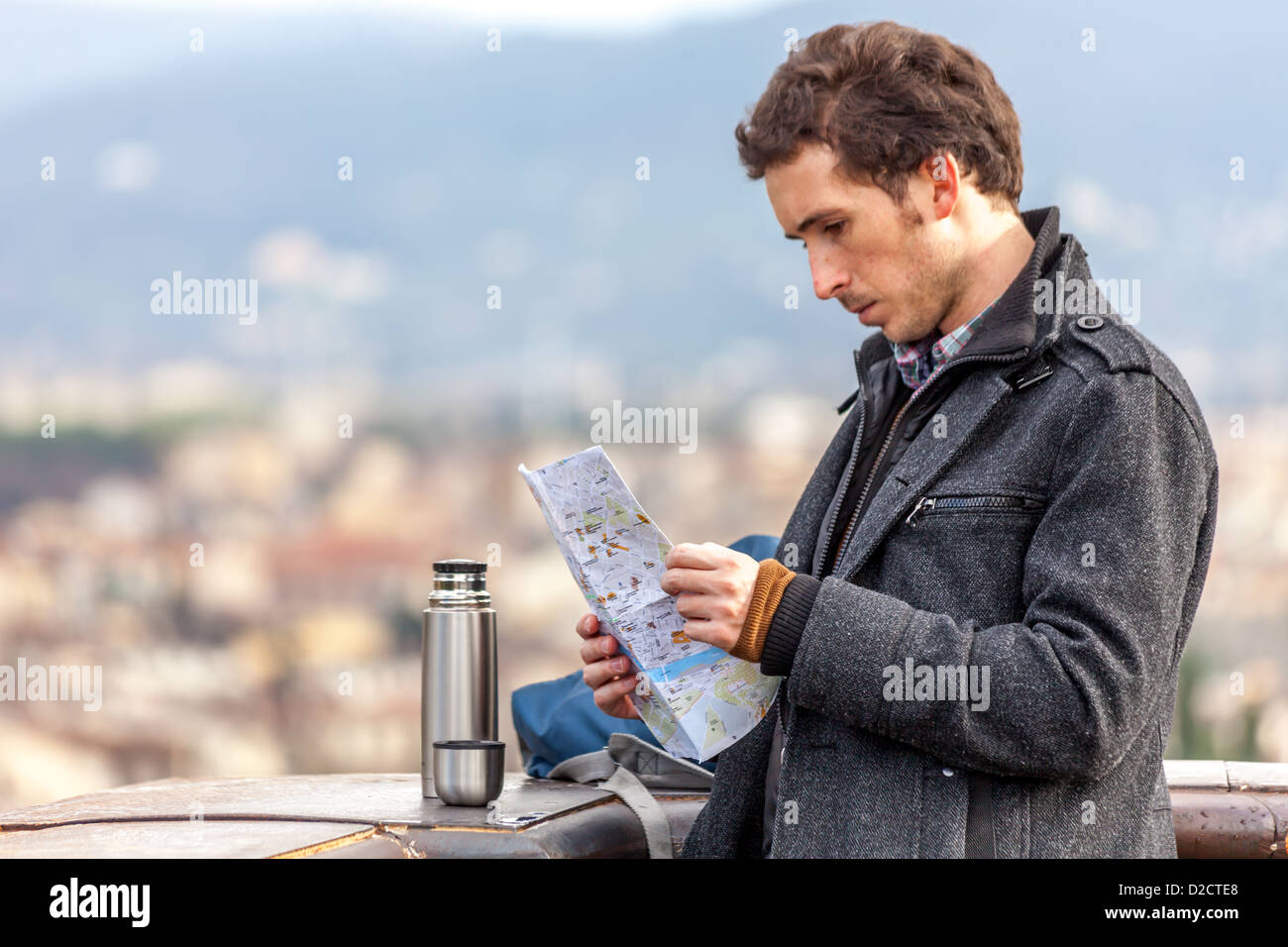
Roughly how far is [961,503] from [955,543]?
0.14ft

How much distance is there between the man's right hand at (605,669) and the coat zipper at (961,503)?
42cm

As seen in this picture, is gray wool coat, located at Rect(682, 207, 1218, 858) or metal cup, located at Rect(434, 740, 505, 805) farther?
metal cup, located at Rect(434, 740, 505, 805)

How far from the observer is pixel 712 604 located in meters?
1.39

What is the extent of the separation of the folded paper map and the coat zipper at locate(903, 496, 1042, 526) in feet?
0.89

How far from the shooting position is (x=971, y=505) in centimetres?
138

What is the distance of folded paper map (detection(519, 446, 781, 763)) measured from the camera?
152 centimetres

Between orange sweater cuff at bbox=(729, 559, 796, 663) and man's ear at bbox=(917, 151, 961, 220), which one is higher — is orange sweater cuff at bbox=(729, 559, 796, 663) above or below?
below

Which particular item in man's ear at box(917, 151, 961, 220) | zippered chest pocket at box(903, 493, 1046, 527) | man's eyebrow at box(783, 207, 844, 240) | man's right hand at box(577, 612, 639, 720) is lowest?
man's right hand at box(577, 612, 639, 720)

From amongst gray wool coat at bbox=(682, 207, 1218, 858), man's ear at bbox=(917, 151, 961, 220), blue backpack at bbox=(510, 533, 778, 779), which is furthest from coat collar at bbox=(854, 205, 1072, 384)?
blue backpack at bbox=(510, 533, 778, 779)

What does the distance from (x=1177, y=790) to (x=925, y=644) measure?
28.6 inches

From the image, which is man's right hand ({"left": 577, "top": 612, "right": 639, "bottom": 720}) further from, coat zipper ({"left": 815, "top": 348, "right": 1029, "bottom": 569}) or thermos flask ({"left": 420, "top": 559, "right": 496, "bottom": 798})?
coat zipper ({"left": 815, "top": 348, "right": 1029, "bottom": 569})

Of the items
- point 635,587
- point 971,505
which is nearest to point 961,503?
point 971,505

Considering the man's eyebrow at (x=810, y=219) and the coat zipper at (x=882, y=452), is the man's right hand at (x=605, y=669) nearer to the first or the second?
the coat zipper at (x=882, y=452)

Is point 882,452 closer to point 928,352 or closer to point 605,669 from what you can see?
point 928,352
